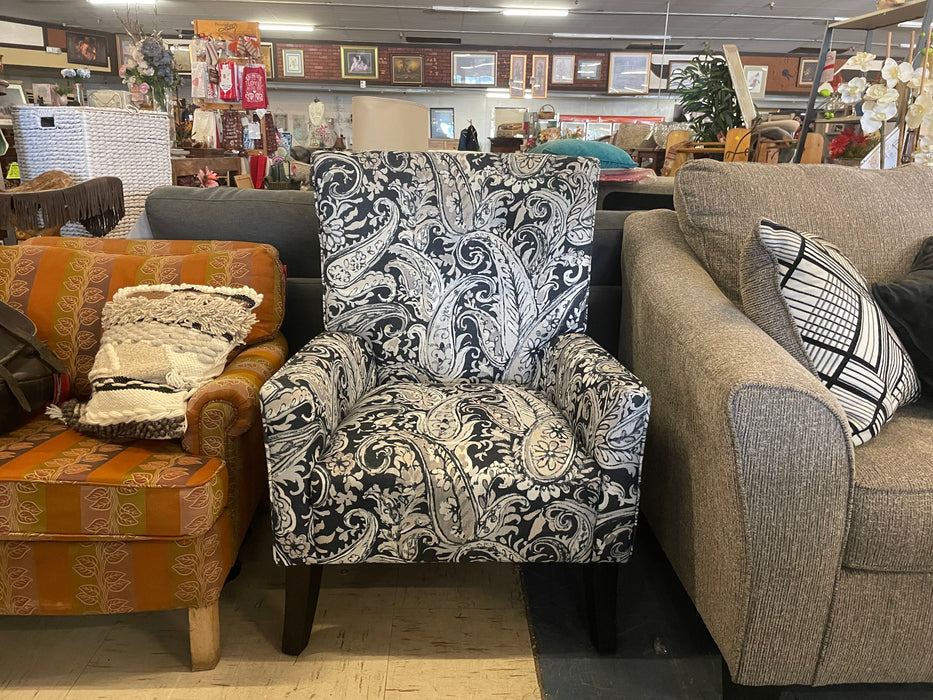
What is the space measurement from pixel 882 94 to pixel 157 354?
84.1 inches

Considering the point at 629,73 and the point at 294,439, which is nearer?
the point at 294,439

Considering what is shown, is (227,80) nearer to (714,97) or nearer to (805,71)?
(714,97)

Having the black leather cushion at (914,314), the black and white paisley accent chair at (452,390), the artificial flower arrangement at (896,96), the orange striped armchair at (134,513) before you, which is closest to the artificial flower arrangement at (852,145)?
the artificial flower arrangement at (896,96)

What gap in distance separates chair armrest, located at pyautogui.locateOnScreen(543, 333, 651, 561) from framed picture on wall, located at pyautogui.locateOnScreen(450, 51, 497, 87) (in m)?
8.87

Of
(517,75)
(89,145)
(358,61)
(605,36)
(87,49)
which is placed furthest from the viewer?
(358,61)

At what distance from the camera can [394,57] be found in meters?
9.19

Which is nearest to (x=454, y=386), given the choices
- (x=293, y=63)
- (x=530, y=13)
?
(x=530, y=13)

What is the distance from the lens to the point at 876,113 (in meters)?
1.97

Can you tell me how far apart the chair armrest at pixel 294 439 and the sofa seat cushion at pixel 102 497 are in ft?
0.42

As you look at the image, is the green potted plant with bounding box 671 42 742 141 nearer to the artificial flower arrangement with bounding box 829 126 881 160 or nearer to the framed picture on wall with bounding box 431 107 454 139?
the artificial flower arrangement with bounding box 829 126 881 160

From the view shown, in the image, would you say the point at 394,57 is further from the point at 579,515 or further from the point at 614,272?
the point at 579,515

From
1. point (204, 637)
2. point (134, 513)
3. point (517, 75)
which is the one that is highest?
point (517, 75)

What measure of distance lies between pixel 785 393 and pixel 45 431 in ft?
4.74

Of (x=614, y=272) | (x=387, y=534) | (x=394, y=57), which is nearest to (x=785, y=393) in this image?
(x=387, y=534)
